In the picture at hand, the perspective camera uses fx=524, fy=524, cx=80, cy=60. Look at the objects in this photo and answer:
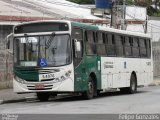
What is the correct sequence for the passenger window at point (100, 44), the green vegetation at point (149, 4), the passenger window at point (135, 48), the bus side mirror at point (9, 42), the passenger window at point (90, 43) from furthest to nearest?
the green vegetation at point (149, 4) < the passenger window at point (135, 48) < the passenger window at point (100, 44) < the passenger window at point (90, 43) < the bus side mirror at point (9, 42)

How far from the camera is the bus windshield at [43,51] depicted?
20.4 metres

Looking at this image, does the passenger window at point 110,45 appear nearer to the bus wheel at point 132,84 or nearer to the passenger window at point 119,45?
the passenger window at point 119,45

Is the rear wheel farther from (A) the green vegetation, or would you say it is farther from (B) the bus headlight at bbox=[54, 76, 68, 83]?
(A) the green vegetation

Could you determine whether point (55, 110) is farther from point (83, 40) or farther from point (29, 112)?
point (83, 40)

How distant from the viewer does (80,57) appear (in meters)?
21.2

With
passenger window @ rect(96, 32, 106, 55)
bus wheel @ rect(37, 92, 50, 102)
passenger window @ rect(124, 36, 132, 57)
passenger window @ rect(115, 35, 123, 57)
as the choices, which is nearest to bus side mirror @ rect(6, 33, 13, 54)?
bus wheel @ rect(37, 92, 50, 102)

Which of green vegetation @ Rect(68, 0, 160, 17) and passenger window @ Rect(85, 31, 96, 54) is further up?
green vegetation @ Rect(68, 0, 160, 17)

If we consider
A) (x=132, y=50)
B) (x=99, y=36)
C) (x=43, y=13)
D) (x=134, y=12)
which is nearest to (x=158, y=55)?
(x=134, y=12)

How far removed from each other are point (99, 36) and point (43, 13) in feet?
42.3

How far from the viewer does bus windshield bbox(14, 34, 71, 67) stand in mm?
20438

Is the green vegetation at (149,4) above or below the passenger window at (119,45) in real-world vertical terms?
above

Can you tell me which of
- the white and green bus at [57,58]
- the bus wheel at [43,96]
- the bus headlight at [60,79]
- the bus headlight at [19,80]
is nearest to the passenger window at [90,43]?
the white and green bus at [57,58]

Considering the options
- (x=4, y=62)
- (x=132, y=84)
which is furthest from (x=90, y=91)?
(x=4, y=62)

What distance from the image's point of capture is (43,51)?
2067cm
